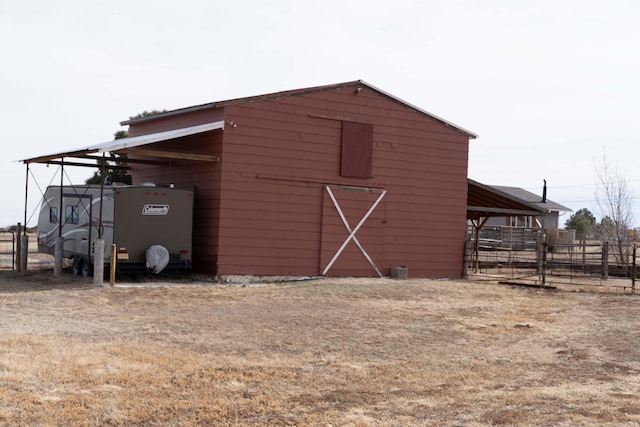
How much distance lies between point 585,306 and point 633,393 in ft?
28.5

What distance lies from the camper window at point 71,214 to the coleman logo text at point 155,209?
8.66 feet

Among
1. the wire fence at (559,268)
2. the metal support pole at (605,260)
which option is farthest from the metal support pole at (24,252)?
the metal support pole at (605,260)

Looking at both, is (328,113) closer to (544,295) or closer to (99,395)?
(544,295)

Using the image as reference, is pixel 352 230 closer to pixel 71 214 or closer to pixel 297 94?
pixel 297 94

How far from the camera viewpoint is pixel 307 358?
32.0ft

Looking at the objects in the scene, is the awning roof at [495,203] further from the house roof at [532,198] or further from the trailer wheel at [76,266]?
the house roof at [532,198]

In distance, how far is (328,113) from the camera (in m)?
20.5

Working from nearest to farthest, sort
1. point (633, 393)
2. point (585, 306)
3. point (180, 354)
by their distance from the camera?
point (633, 393), point (180, 354), point (585, 306)

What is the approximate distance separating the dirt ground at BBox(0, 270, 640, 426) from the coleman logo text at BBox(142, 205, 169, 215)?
1.92 m

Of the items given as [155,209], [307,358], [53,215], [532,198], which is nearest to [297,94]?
[155,209]

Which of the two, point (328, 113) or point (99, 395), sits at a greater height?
point (328, 113)

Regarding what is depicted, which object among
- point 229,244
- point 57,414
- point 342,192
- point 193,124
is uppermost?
point 193,124

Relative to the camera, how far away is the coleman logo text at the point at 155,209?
1791cm

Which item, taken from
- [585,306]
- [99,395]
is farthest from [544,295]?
[99,395]
